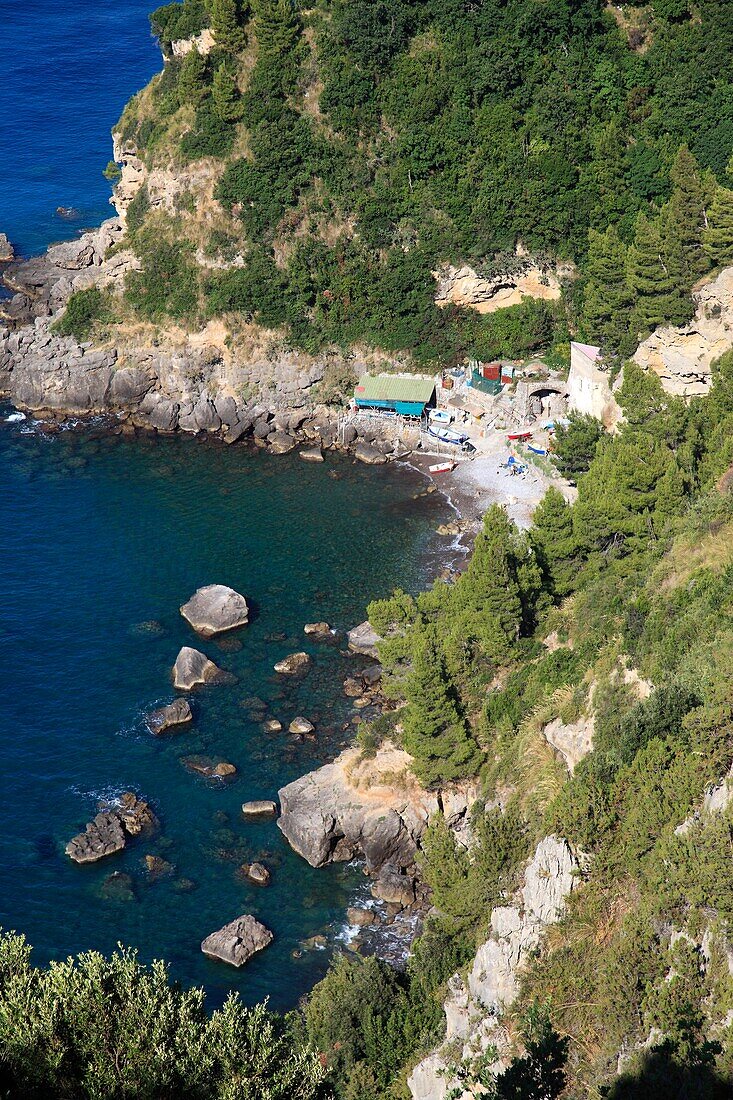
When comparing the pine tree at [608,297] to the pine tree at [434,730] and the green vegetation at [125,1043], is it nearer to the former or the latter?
the pine tree at [434,730]

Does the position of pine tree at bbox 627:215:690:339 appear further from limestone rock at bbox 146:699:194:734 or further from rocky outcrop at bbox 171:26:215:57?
rocky outcrop at bbox 171:26:215:57

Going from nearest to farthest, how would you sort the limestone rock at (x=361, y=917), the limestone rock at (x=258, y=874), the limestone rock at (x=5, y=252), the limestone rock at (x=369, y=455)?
the limestone rock at (x=361, y=917) < the limestone rock at (x=258, y=874) < the limestone rock at (x=369, y=455) < the limestone rock at (x=5, y=252)

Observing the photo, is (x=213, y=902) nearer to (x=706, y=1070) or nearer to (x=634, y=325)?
(x=706, y=1070)

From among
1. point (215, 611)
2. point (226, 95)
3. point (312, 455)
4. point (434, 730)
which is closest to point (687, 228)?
point (312, 455)

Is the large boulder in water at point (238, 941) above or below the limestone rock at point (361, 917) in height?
above

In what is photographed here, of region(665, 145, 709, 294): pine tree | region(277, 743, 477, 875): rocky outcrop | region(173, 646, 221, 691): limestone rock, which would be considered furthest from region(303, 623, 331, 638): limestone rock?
region(665, 145, 709, 294): pine tree

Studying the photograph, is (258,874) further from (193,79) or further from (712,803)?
(193,79)

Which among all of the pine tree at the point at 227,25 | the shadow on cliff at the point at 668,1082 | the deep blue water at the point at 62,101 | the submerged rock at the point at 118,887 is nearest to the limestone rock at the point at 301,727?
the submerged rock at the point at 118,887
